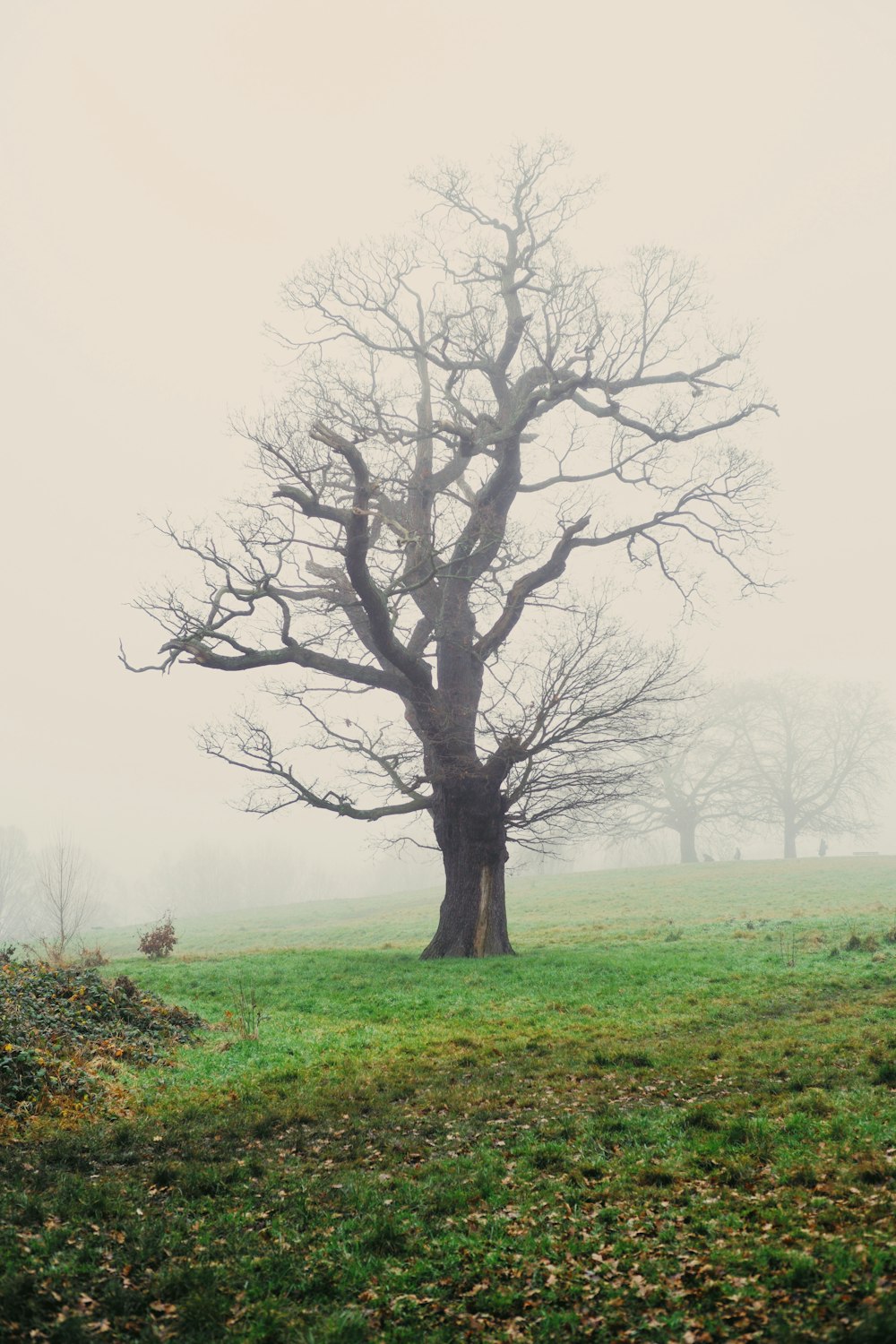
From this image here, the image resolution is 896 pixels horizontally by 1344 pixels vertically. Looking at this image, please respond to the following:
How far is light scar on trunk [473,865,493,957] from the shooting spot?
789 inches

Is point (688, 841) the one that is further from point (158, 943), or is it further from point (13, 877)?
point (13, 877)

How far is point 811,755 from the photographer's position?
60062 millimetres

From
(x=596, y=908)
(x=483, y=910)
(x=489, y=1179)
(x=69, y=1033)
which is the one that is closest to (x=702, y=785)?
(x=596, y=908)

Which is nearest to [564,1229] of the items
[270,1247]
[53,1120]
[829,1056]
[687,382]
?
[270,1247]

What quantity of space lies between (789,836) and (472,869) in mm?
48256

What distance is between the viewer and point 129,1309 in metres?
5.21

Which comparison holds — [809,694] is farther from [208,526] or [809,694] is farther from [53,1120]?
[53,1120]

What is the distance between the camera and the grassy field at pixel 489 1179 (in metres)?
5.01

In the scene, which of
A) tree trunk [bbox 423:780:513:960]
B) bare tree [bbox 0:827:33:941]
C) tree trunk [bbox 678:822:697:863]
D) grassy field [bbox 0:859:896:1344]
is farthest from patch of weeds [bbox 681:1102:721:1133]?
bare tree [bbox 0:827:33:941]

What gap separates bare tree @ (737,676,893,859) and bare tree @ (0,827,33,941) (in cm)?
6433

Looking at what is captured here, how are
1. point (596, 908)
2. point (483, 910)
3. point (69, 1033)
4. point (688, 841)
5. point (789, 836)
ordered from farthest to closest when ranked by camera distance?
1. point (688, 841)
2. point (789, 836)
3. point (596, 908)
4. point (483, 910)
5. point (69, 1033)

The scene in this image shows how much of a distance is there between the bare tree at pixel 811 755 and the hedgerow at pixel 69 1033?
54.0 m

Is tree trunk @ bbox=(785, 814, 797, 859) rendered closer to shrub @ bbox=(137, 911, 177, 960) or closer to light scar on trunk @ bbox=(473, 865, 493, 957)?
light scar on trunk @ bbox=(473, 865, 493, 957)

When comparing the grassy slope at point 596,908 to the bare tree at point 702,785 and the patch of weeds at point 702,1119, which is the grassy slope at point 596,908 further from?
the patch of weeds at point 702,1119
